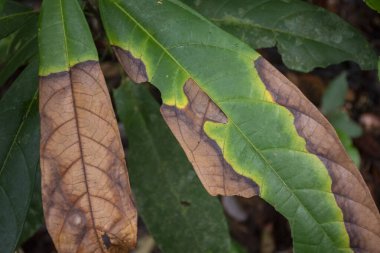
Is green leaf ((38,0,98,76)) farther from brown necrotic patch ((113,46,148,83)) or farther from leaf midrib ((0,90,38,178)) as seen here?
leaf midrib ((0,90,38,178))

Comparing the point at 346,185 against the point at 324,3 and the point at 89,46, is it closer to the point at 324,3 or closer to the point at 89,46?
the point at 89,46

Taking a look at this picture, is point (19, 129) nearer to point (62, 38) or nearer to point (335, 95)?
point (62, 38)

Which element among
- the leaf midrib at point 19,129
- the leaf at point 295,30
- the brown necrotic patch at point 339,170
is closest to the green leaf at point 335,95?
the leaf at point 295,30

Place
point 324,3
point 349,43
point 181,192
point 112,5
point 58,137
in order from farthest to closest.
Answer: point 324,3 → point 181,192 → point 349,43 → point 112,5 → point 58,137

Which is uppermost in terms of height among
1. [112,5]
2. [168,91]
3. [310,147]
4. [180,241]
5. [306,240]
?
[112,5]

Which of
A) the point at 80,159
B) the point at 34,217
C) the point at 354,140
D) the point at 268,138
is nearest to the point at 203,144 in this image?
the point at 268,138

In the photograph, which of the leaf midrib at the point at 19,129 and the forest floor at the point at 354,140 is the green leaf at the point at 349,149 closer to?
the forest floor at the point at 354,140

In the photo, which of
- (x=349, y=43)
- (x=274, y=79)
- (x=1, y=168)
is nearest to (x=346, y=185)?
(x=274, y=79)
